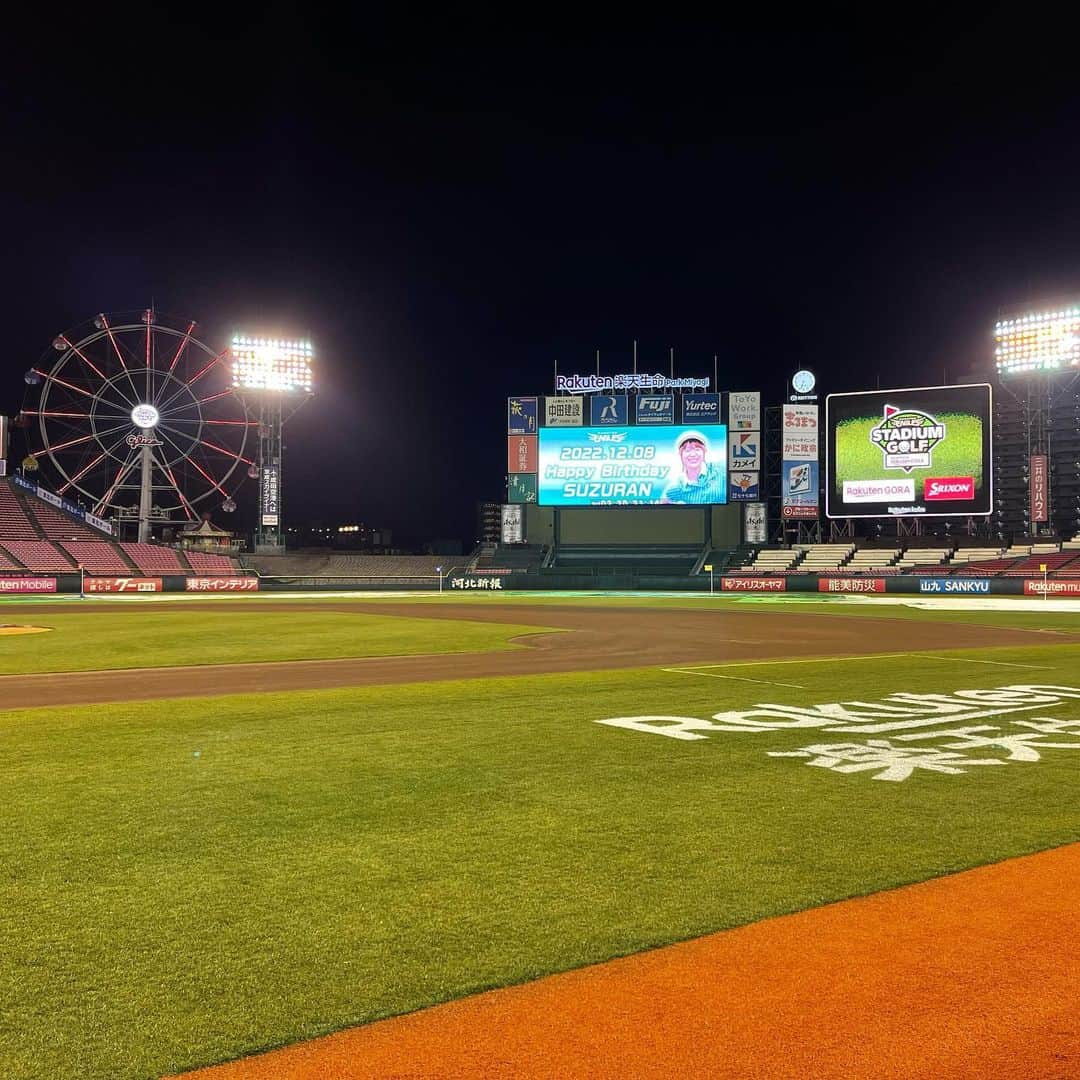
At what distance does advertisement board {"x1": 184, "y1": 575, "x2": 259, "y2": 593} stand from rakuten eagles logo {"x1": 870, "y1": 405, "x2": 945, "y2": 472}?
1567 inches

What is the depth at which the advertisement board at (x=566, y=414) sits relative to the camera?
2566 inches

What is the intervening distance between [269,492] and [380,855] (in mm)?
65425

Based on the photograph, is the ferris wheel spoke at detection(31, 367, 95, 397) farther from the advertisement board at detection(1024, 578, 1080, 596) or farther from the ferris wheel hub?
→ the advertisement board at detection(1024, 578, 1080, 596)

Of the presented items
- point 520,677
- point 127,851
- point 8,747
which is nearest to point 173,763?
point 8,747

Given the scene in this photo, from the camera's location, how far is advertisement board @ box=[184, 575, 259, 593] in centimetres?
5203

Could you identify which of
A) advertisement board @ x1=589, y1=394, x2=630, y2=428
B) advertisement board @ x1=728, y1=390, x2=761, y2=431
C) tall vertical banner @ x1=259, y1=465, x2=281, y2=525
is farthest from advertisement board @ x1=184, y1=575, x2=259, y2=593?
advertisement board @ x1=728, y1=390, x2=761, y2=431

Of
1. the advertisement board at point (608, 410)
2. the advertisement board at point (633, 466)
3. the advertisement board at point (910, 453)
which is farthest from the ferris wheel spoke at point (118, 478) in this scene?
the advertisement board at point (910, 453)

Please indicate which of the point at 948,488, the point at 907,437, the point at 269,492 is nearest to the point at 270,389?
the point at 269,492

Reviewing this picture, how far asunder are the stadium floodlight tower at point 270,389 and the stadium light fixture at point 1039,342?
48.4 metres

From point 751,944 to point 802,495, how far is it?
2472 inches

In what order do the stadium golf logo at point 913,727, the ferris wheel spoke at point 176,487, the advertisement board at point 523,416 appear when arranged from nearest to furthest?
1. the stadium golf logo at point 913,727
2. the ferris wheel spoke at point 176,487
3. the advertisement board at point 523,416

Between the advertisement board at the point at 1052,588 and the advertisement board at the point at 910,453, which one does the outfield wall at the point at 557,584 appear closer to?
the advertisement board at the point at 1052,588

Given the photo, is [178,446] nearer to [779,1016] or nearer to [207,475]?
[207,475]

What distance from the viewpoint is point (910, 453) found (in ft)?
182
